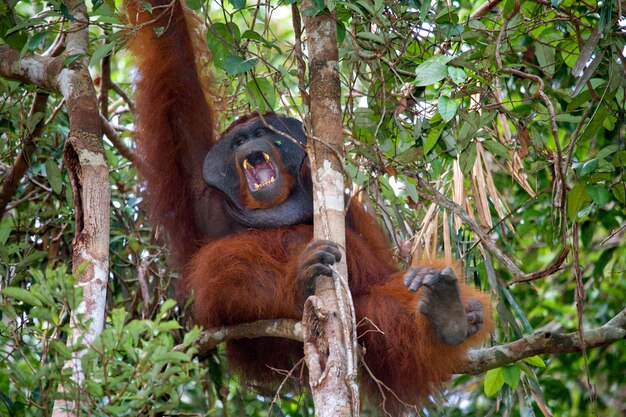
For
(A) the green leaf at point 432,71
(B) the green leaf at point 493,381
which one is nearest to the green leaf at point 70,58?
(A) the green leaf at point 432,71

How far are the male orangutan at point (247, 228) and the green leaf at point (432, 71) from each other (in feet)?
3.10

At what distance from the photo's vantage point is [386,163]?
3604 mm

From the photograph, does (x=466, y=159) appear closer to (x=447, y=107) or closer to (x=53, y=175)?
(x=447, y=107)

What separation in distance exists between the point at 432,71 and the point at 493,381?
5.26ft

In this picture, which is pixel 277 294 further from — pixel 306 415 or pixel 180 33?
pixel 180 33

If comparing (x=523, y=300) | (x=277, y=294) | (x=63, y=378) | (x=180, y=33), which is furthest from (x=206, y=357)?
(x=523, y=300)

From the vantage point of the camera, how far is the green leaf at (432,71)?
2867 millimetres

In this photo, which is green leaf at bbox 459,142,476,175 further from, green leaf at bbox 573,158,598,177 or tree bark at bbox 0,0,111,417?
tree bark at bbox 0,0,111,417

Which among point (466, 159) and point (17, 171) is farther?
point (17, 171)

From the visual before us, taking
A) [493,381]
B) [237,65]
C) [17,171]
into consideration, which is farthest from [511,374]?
[17,171]

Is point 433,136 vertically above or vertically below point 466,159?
above

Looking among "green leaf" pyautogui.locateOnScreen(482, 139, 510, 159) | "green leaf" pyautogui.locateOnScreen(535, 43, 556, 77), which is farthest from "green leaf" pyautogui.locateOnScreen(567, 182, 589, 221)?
"green leaf" pyautogui.locateOnScreen(535, 43, 556, 77)

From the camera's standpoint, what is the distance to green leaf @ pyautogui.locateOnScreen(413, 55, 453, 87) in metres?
2.87

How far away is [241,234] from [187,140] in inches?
23.9
